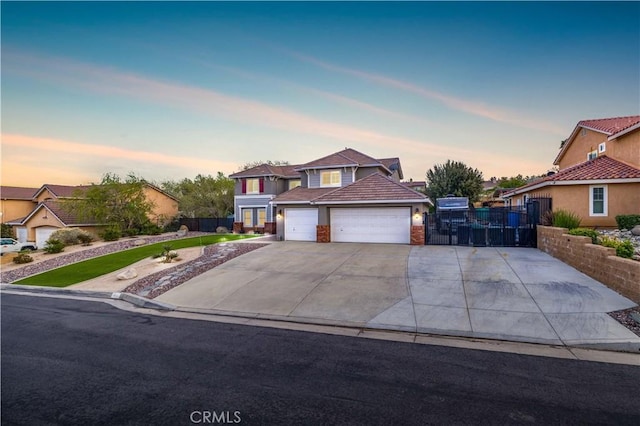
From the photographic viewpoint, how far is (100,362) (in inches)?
225

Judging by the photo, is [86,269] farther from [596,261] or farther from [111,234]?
[596,261]

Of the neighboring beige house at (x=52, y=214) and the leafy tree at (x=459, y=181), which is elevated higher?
the leafy tree at (x=459, y=181)

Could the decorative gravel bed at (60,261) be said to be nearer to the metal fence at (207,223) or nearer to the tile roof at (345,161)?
the metal fence at (207,223)

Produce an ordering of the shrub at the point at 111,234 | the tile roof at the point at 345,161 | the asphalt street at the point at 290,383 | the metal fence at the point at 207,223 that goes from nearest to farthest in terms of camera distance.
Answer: the asphalt street at the point at 290,383 → the tile roof at the point at 345,161 → the shrub at the point at 111,234 → the metal fence at the point at 207,223

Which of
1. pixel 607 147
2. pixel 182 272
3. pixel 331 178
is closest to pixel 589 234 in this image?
pixel 607 147

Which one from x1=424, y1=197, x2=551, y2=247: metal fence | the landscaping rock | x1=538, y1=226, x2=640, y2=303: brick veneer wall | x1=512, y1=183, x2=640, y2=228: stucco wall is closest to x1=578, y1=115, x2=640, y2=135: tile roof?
x1=512, y1=183, x2=640, y2=228: stucco wall

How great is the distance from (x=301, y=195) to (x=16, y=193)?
4419 cm

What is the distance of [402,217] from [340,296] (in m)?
11.0

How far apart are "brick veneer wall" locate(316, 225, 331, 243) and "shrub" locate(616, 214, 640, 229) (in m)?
15.3

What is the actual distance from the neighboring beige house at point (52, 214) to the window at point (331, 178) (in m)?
18.2

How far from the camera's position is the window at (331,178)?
2638 centimetres

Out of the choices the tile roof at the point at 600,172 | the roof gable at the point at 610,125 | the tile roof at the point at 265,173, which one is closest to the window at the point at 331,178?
the tile roof at the point at 265,173

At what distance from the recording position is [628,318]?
7.27 metres

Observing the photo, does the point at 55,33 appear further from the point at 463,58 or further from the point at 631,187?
the point at 631,187
